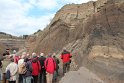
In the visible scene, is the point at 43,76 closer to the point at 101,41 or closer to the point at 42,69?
the point at 42,69

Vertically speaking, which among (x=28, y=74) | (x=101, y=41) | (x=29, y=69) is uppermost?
(x=101, y=41)

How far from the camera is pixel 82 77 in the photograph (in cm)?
2306

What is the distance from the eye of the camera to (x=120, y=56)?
24391 mm

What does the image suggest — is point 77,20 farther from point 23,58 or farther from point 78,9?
point 23,58

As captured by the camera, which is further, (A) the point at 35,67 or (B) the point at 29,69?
(A) the point at 35,67

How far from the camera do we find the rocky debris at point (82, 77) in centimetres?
2250

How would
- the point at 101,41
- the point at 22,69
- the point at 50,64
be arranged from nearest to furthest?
the point at 22,69, the point at 50,64, the point at 101,41

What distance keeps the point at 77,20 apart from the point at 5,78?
1626cm

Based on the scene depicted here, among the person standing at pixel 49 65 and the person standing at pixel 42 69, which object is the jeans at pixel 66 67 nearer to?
the person standing at pixel 42 69

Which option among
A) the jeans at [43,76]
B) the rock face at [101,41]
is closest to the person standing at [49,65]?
the jeans at [43,76]

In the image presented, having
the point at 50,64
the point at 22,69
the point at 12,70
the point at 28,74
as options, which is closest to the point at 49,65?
the point at 50,64

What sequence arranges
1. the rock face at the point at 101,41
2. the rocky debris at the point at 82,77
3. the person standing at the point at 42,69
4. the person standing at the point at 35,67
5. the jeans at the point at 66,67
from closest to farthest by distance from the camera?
the person standing at the point at 35,67, the rocky debris at the point at 82,77, the person standing at the point at 42,69, the rock face at the point at 101,41, the jeans at the point at 66,67

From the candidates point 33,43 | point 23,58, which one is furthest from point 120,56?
point 33,43

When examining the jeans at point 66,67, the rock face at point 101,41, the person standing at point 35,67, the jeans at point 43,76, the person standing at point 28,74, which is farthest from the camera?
the jeans at point 66,67
